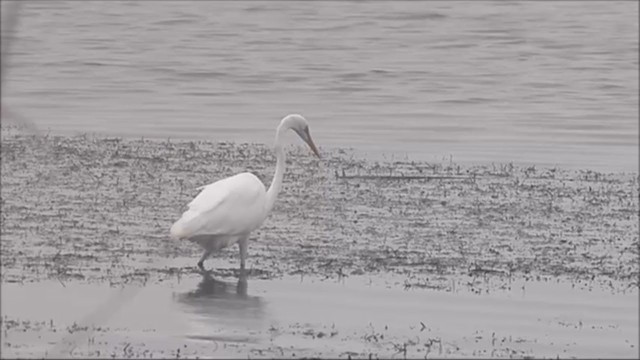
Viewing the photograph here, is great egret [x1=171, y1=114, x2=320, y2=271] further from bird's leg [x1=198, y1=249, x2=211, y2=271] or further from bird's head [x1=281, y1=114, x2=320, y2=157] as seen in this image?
bird's head [x1=281, y1=114, x2=320, y2=157]

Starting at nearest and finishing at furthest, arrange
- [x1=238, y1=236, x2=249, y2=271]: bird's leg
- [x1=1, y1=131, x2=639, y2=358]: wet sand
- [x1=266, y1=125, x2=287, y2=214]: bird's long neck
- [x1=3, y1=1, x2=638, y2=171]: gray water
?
[x1=1, y1=131, x2=639, y2=358]: wet sand
[x1=238, y1=236, x2=249, y2=271]: bird's leg
[x1=266, y1=125, x2=287, y2=214]: bird's long neck
[x1=3, y1=1, x2=638, y2=171]: gray water

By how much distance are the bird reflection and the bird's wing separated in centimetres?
29

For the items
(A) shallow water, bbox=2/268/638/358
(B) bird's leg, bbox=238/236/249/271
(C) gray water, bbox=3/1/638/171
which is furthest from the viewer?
(C) gray water, bbox=3/1/638/171

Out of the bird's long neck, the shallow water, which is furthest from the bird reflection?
the bird's long neck

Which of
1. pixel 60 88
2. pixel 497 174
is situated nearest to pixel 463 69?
pixel 60 88

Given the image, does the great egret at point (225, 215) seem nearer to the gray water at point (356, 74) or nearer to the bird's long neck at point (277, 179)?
the bird's long neck at point (277, 179)

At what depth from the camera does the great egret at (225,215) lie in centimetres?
988

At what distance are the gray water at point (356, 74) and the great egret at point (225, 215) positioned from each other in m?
4.79

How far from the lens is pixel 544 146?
18.2m

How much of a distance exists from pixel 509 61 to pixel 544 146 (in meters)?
14.4

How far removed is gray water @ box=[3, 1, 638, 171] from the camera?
19.3m

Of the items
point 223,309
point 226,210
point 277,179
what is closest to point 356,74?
point 277,179

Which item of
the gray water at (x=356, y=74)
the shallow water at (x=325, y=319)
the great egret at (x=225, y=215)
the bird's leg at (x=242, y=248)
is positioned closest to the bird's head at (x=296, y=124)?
the great egret at (x=225, y=215)

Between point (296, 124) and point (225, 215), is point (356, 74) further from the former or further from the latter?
point (225, 215)
